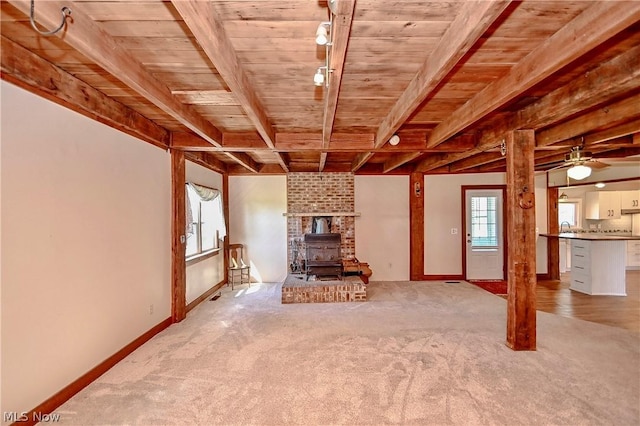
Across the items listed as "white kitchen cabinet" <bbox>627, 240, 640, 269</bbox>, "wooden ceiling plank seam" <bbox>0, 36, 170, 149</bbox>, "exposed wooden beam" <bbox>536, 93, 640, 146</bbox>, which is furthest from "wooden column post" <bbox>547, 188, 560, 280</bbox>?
"wooden ceiling plank seam" <bbox>0, 36, 170, 149</bbox>

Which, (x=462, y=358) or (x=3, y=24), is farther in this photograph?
(x=462, y=358)

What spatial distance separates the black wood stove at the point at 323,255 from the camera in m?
5.39

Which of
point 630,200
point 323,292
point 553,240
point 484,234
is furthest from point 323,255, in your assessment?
point 630,200

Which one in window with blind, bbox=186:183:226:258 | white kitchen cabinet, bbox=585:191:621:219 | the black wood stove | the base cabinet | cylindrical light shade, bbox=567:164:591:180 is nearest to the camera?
cylindrical light shade, bbox=567:164:591:180

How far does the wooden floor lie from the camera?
3943 millimetres

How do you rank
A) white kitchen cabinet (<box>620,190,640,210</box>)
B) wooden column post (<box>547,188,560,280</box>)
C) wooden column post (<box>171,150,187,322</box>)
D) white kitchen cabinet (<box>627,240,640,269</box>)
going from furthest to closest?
white kitchen cabinet (<box>620,190,640,210</box>)
white kitchen cabinet (<box>627,240,640,269</box>)
wooden column post (<box>547,188,560,280</box>)
wooden column post (<box>171,150,187,322</box>)

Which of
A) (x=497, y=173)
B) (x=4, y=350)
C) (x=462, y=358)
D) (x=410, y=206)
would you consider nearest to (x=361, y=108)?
(x=462, y=358)

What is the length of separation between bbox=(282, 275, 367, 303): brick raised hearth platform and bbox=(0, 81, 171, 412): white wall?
202 cm

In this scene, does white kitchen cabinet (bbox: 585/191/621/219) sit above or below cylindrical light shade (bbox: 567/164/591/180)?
below

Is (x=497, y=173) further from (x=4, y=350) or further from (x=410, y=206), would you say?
(x=4, y=350)

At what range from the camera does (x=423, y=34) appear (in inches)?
66.5

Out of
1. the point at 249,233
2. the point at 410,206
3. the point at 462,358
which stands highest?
the point at 410,206

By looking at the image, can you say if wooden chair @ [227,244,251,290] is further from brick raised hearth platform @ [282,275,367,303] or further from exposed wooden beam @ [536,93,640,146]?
exposed wooden beam @ [536,93,640,146]

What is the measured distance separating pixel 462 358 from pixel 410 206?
3.82m
